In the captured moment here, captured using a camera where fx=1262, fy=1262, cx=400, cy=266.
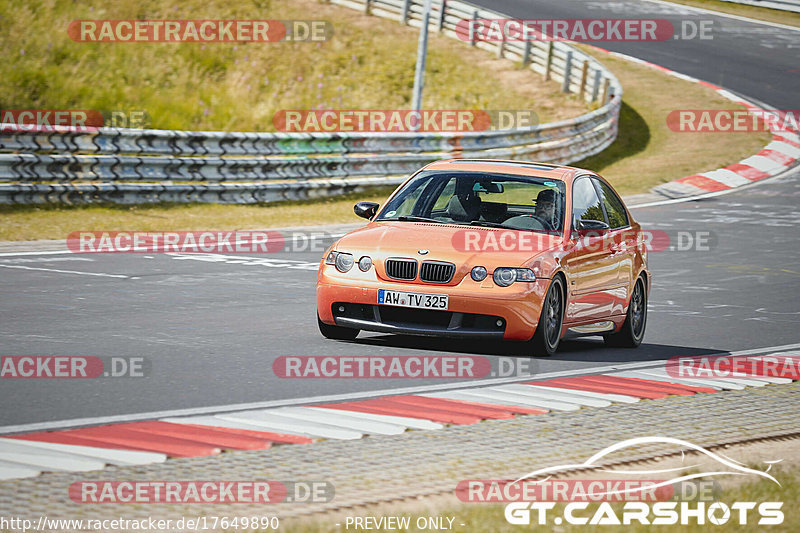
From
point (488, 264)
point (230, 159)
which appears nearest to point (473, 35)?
point (230, 159)

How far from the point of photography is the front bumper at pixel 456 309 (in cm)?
959

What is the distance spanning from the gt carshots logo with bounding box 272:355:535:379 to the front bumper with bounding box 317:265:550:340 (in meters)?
Answer: 0.21

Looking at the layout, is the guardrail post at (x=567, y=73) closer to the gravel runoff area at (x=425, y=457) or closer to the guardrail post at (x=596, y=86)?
the guardrail post at (x=596, y=86)

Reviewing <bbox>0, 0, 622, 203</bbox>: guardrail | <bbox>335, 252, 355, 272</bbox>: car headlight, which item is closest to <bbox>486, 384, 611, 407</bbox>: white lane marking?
<bbox>335, 252, 355, 272</bbox>: car headlight

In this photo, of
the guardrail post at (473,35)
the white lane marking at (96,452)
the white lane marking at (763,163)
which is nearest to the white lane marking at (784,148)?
the white lane marking at (763,163)

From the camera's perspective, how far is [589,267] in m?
10.6

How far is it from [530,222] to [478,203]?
0.49 m

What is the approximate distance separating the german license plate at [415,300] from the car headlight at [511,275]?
43 centimetres

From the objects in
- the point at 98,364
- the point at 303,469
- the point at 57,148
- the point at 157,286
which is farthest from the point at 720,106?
the point at 303,469

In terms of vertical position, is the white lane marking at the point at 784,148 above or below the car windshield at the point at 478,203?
above

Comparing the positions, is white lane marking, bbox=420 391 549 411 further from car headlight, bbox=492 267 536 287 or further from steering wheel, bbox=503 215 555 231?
steering wheel, bbox=503 215 555 231

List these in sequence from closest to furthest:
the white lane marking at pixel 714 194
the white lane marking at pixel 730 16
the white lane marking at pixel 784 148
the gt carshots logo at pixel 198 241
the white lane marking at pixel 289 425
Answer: the white lane marking at pixel 289 425 < the gt carshots logo at pixel 198 241 < the white lane marking at pixel 714 194 < the white lane marking at pixel 784 148 < the white lane marking at pixel 730 16

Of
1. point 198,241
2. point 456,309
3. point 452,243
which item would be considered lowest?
point 456,309

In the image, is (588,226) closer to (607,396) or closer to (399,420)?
(607,396)
